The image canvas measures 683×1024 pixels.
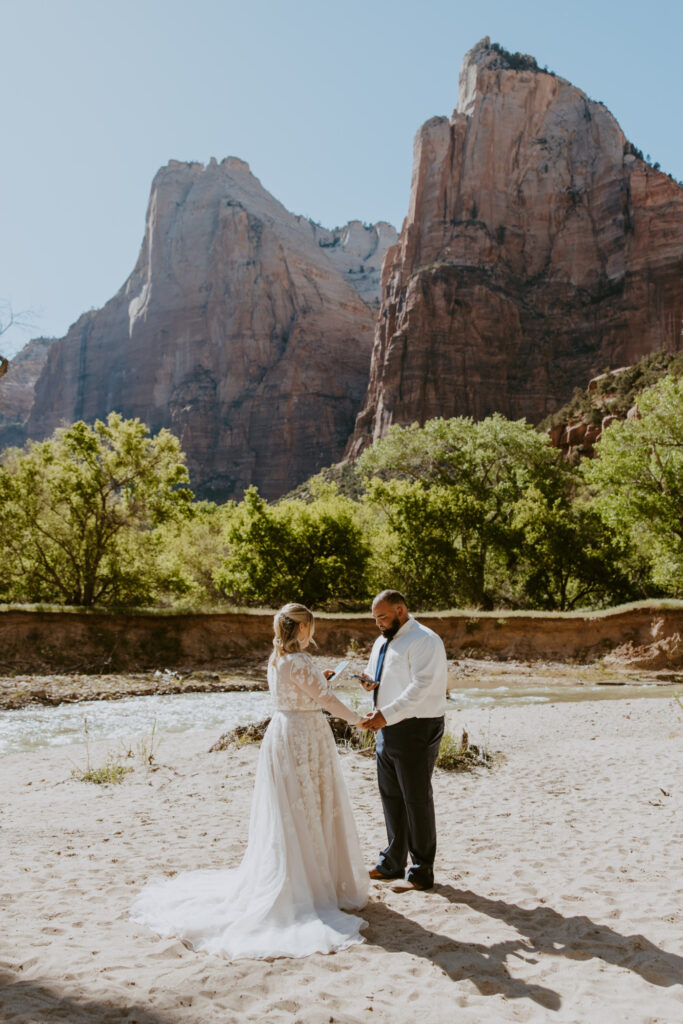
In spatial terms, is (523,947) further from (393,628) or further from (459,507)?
(459,507)

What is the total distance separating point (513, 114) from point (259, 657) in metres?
101

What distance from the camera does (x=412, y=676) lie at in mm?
4812

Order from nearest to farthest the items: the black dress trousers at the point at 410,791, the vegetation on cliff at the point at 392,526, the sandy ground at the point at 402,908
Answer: the sandy ground at the point at 402,908 → the black dress trousers at the point at 410,791 → the vegetation on cliff at the point at 392,526

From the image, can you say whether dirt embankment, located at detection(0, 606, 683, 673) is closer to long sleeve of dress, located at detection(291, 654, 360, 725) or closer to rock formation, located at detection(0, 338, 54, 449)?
long sleeve of dress, located at detection(291, 654, 360, 725)

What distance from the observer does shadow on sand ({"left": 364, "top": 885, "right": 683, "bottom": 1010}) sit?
3.56m

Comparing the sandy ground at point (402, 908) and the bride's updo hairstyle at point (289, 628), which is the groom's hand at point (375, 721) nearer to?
the bride's updo hairstyle at point (289, 628)

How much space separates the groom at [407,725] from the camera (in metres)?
4.74

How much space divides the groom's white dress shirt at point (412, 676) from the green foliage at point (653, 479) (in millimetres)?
22703

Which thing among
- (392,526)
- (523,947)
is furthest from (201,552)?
(523,947)

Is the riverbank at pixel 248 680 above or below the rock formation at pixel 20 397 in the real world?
below

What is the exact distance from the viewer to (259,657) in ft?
84.0

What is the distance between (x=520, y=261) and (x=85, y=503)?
84.9 meters

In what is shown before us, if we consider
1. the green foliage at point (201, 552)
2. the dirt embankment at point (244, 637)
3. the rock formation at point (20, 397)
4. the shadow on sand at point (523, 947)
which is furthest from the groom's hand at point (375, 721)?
the rock formation at point (20, 397)

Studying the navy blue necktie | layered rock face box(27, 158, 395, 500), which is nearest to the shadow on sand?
the navy blue necktie
